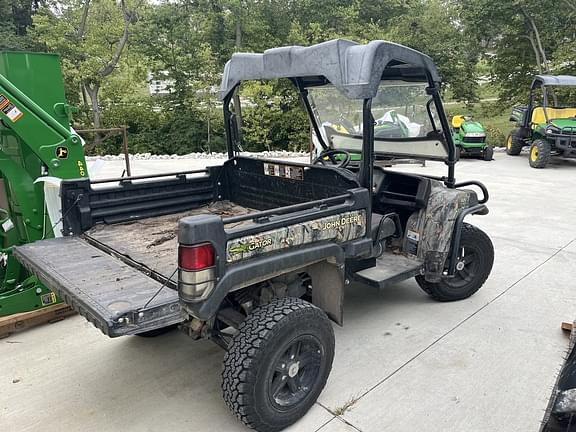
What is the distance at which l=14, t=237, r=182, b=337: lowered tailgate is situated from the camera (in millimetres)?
2215

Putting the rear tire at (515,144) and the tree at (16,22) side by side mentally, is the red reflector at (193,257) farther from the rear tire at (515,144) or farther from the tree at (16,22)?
→ the tree at (16,22)

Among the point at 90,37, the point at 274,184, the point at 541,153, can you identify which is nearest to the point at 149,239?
the point at 274,184

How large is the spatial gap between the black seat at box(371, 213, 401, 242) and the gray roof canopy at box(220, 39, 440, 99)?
1060 millimetres

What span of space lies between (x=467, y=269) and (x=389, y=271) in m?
0.97

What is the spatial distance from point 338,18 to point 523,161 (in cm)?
1048

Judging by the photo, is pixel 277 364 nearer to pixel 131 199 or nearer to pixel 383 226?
pixel 383 226

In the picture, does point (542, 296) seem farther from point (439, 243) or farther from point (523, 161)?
point (523, 161)

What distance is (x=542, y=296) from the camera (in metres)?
4.26

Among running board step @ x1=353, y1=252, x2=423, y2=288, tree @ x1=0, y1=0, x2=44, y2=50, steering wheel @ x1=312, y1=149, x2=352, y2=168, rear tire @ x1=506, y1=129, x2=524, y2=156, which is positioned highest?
tree @ x1=0, y1=0, x2=44, y2=50

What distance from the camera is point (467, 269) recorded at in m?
4.12

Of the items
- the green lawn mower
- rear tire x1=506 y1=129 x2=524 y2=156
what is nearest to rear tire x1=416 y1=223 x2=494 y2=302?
the green lawn mower

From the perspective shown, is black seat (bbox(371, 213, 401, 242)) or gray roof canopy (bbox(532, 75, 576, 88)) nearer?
black seat (bbox(371, 213, 401, 242))

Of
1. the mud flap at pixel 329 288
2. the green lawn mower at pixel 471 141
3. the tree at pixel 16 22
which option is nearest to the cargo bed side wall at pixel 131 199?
the mud flap at pixel 329 288

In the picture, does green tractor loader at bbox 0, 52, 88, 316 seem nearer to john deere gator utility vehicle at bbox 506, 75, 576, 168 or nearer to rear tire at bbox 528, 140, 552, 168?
rear tire at bbox 528, 140, 552, 168
